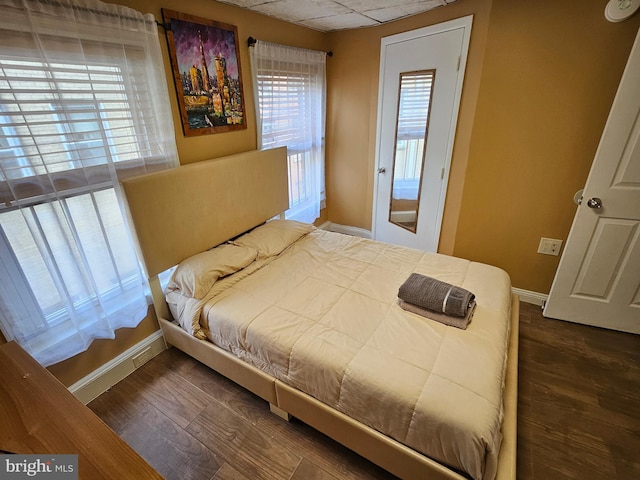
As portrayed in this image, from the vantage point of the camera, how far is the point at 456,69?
246 cm

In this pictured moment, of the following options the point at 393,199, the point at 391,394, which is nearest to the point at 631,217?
the point at 393,199

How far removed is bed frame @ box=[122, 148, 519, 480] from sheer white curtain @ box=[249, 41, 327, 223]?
11.2 inches

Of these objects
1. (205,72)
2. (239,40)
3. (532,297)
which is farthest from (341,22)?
(532,297)

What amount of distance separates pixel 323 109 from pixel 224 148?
143 cm

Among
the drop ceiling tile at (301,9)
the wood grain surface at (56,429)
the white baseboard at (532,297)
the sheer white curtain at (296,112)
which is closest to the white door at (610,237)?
the white baseboard at (532,297)

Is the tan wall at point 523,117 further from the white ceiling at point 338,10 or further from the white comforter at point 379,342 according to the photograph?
the white comforter at point 379,342

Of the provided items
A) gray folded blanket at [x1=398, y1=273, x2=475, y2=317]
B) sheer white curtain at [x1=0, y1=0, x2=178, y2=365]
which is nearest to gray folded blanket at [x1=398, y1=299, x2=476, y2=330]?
gray folded blanket at [x1=398, y1=273, x2=475, y2=317]

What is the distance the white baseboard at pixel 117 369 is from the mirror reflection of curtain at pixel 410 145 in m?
2.53

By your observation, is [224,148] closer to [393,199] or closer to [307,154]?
[307,154]

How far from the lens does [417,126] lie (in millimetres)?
2865

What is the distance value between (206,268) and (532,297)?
8.76 feet

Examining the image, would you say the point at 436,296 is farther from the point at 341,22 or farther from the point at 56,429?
the point at 341,22

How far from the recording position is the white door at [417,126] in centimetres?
251

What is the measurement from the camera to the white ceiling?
213 cm
